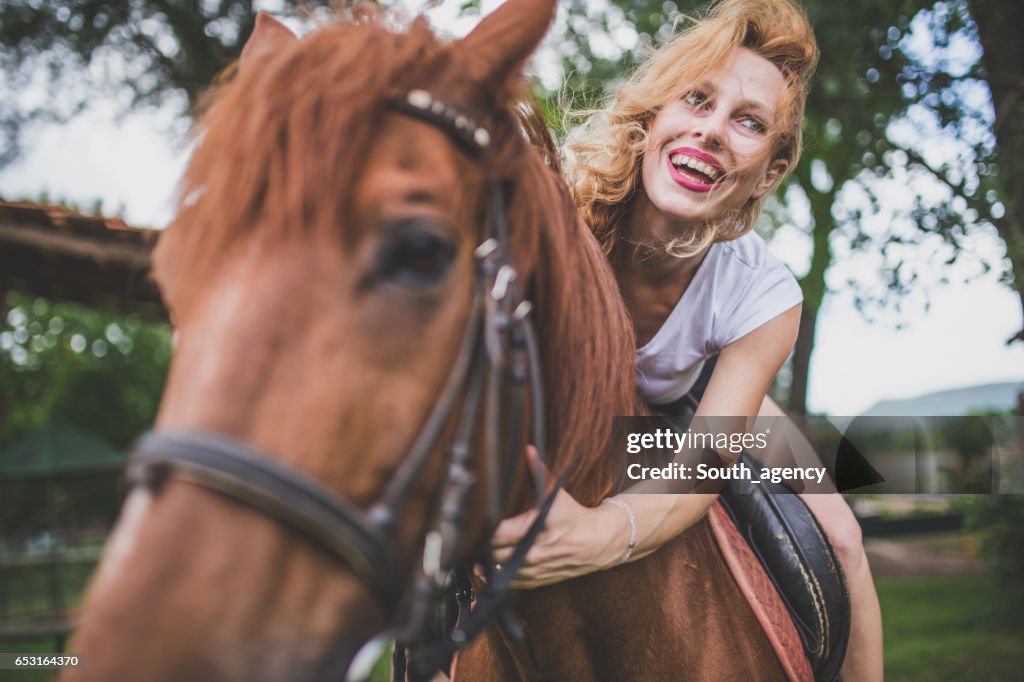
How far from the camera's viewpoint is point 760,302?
236 centimetres

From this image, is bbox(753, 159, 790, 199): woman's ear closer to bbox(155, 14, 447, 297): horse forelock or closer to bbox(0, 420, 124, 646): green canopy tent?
bbox(155, 14, 447, 297): horse forelock

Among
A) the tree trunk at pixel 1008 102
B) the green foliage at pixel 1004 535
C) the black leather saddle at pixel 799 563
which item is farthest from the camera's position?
the green foliage at pixel 1004 535

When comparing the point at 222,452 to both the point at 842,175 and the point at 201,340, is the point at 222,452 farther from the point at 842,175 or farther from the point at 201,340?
the point at 842,175

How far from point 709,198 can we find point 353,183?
142cm

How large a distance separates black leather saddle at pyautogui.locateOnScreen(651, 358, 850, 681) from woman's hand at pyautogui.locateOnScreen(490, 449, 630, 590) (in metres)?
0.84

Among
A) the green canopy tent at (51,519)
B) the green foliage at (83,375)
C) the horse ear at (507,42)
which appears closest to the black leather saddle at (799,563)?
the horse ear at (507,42)

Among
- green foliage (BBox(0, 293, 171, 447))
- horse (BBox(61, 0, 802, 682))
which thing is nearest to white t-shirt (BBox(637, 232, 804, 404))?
horse (BBox(61, 0, 802, 682))

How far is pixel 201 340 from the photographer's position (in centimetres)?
115

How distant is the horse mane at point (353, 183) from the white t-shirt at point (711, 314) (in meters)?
0.54

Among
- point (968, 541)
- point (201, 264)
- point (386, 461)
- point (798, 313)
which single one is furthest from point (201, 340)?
point (968, 541)

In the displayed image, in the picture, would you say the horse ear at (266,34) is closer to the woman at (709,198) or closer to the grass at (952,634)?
the woman at (709,198)

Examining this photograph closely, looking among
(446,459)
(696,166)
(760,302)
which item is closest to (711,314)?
(760,302)

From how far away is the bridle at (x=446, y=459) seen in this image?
107cm

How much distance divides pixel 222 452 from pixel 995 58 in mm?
7477
